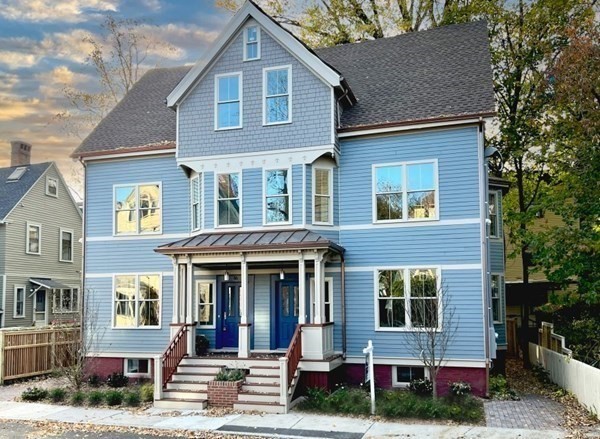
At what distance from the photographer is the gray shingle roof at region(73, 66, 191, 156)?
1981 cm

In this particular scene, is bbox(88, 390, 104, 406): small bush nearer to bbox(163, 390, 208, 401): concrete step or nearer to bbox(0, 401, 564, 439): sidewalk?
bbox(0, 401, 564, 439): sidewalk

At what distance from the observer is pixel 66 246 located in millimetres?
33531

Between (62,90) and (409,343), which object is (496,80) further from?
(62,90)

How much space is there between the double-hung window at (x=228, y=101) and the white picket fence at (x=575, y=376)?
11274 millimetres

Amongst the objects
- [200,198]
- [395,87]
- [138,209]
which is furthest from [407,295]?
[138,209]

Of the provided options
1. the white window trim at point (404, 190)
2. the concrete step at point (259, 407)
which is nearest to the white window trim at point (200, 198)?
the white window trim at point (404, 190)

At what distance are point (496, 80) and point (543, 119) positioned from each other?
8.46 feet

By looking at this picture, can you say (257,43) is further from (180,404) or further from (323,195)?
(180,404)

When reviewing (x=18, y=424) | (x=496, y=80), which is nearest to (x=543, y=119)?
(x=496, y=80)

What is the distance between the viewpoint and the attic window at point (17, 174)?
104 feet

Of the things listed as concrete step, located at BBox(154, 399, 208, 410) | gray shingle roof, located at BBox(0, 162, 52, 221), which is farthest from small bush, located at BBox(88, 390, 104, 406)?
gray shingle roof, located at BBox(0, 162, 52, 221)

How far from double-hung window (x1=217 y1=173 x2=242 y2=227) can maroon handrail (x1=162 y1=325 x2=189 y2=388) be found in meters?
3.38

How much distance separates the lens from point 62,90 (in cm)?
3158

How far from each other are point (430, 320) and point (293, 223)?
4656 mm
